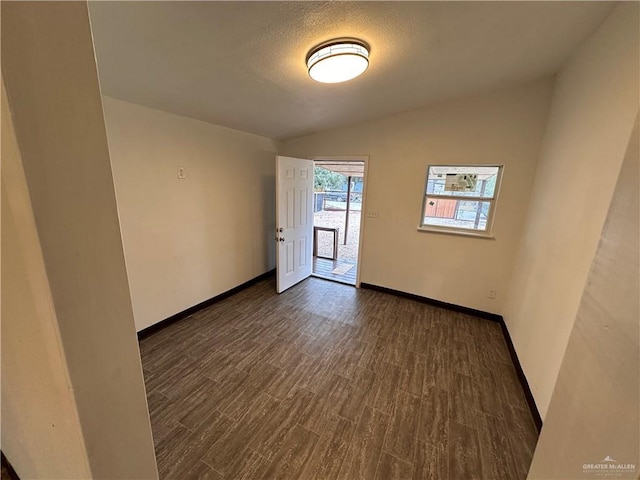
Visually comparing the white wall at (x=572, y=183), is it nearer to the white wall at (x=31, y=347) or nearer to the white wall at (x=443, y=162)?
the white wall at (x=443, y=162)

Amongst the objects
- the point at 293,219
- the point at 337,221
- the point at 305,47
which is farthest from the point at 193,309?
the point at 337,221

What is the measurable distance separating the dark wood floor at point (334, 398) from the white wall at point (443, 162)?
0.62 metres

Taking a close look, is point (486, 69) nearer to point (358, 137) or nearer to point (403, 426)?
point (358, 137)

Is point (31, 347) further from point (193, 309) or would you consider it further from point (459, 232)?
point (459, 232)

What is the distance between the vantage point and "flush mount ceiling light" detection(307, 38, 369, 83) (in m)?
1.50

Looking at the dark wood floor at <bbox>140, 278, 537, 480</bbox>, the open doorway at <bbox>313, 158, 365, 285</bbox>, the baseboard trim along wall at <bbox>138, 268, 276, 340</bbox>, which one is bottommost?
the dark wood floor at <bbox>140, 278, 537, 480</bbox>

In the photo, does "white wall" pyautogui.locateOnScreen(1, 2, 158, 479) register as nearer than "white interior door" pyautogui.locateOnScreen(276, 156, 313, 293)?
Yes

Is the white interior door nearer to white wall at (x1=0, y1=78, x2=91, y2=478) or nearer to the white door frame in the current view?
the white door frame

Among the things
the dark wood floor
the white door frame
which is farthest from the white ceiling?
the dark wood floor

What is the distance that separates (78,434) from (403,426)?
172 centimetres

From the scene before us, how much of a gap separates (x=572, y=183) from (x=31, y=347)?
282 centimetres

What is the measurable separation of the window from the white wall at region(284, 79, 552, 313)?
99mm

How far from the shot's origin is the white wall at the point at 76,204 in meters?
0.48

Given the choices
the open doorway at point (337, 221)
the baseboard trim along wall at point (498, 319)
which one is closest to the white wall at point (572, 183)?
the baseboard trim along wall at point (498, 319)
